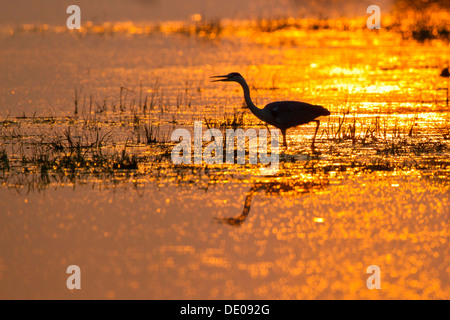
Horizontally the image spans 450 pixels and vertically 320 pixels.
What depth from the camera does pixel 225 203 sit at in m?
9.80

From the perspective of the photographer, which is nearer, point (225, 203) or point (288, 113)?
point (225, 203)

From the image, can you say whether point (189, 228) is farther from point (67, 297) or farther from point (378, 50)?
point (378, 50)

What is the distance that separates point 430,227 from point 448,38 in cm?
2134

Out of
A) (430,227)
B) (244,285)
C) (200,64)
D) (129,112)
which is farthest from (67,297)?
(200,64)

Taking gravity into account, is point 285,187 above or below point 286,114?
below

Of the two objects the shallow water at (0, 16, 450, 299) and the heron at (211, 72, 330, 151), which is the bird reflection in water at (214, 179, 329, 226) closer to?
the shallow water at (0, 16, 450, 299)

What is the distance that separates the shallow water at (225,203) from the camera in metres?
7.50

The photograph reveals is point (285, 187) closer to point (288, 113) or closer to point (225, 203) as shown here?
point (225, 203)
